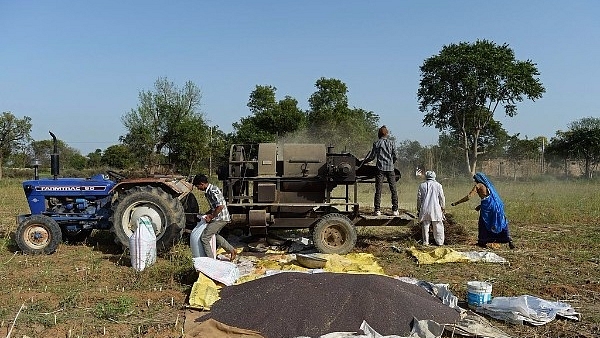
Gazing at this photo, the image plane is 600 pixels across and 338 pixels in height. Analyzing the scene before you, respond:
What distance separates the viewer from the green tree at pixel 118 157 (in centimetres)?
3193

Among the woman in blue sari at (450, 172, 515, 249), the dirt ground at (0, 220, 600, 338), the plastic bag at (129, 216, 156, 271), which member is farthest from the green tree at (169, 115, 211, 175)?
the plastic bag at (129, 216, 156, 271)

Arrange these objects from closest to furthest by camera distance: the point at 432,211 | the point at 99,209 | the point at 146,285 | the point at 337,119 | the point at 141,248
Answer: the point at 146,285 < the point at 141,248 < the point at 99,209 < the point at 432,211 < the point at 337,119

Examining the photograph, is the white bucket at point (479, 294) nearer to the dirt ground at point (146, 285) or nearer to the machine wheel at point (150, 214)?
Result: the dirt ground at point (146, 285)

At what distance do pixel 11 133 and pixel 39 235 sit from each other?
31126 mm

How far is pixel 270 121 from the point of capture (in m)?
27.5

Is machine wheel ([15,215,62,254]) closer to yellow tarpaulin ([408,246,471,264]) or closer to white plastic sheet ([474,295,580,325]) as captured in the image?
yellow tarpaulin ([408,246,471,264])

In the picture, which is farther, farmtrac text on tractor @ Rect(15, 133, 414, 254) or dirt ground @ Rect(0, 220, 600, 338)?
farmtrac text on tractor @ Rect(15, 133, 414, 254)

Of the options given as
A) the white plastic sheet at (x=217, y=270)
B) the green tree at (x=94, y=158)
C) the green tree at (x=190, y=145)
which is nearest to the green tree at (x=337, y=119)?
the green tree at (x=190, y=145)

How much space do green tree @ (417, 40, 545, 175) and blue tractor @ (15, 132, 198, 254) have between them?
67.6 ft

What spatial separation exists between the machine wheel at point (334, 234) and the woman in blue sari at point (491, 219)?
7.01 ft

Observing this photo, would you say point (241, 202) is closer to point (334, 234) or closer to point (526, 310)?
point (334, 234)

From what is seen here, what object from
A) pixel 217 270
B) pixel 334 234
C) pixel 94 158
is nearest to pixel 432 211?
pixel 334 234

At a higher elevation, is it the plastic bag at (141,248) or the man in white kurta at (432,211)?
the man in white kurta at (432,211)

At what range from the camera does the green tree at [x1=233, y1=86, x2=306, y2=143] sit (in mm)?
27109
